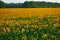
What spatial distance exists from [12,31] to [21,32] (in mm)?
655

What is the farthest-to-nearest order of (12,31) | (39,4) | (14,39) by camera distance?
(39,4)
(12,31)
(14,39)

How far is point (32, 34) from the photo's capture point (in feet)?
43.2

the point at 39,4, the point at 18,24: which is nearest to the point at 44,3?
the point at 39,4

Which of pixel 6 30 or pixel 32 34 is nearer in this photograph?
pixel 32 34

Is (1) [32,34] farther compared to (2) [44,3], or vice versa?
(2) [44,3]

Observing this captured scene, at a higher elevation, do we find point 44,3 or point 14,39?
point 14,39

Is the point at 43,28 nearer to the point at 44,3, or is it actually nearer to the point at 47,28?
the point at 47,28

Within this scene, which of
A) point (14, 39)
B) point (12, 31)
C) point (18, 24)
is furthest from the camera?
point (18, 24)

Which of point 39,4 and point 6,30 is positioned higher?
point 6,30

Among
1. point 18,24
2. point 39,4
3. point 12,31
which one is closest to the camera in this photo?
point 12,31

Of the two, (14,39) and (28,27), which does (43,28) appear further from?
(14,39)

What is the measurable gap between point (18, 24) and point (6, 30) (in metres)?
1.12

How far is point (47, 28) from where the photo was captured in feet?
46.1

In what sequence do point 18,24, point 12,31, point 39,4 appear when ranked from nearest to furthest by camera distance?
point 12,31 < point 18,24 < point 39,4
